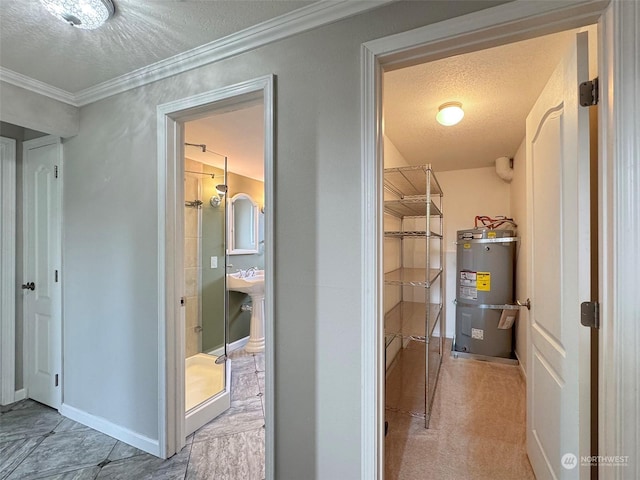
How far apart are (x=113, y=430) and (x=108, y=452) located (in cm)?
15

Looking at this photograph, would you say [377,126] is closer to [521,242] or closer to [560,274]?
[560,274]

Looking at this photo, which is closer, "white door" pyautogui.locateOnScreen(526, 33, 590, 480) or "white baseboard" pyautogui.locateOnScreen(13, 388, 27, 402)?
"white door" pyautogui.locateOnScreen(526, 33, 590, 480)

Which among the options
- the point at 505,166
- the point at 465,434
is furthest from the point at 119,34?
the point at 505,166

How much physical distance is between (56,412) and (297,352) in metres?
2.26

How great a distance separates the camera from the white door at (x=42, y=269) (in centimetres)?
217

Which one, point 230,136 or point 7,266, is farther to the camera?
point 230,136

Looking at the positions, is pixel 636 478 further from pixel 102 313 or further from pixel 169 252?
pixel 102 313

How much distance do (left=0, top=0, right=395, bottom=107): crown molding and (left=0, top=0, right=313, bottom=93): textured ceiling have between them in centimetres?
3

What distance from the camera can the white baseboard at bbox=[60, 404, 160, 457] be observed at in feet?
5.80

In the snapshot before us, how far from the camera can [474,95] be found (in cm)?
201

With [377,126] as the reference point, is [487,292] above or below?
below

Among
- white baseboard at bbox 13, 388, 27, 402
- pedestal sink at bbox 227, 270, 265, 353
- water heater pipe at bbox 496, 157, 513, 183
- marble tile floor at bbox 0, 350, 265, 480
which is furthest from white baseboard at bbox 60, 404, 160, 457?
Answer: water heater pipe at bbox 496, 157, 513, 183
